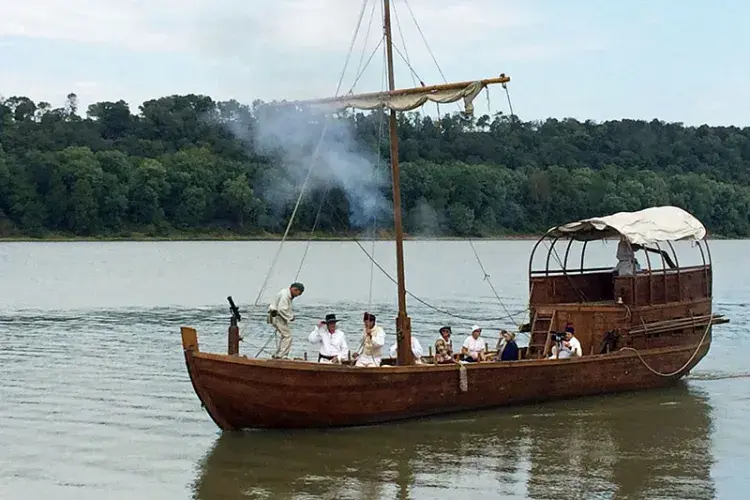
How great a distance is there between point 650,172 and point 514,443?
97607 mm

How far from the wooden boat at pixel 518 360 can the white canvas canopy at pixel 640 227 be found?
3 cm

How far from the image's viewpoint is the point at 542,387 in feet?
64.5

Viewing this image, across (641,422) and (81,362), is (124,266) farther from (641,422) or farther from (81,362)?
(641,422)

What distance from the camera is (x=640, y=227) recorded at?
70.8 ft

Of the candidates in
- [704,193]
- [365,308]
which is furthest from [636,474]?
[704,193]

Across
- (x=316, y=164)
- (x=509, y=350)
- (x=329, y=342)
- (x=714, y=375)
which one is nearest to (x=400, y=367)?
(x=329, y=342)

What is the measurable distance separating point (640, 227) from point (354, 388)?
770 centimetres

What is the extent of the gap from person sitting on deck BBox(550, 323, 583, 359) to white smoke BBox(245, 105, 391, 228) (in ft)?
19.4

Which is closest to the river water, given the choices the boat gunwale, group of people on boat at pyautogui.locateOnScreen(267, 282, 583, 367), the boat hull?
the boat hull

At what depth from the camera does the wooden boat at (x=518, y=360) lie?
54.0 feet

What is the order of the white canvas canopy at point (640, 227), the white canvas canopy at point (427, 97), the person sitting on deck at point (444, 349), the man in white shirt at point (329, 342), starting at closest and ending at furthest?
the white canvas canopy at point (427, 97)
the man in white shirt at point (329, 342)
the person sitting on deck at point (444, 349)
the white canvas canopy at point (640, 227)

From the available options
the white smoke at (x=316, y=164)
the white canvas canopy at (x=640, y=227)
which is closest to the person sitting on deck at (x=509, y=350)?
the white canvas canopy at (x=640, y=227)

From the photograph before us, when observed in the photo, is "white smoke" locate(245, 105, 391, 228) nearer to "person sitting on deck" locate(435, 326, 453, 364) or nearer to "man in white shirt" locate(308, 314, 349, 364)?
"man in white shirt" locate(308, 314, 349, 364)

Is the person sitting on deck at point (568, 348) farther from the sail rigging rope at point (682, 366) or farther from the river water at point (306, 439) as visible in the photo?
the sail rigging rope at point (682, 366)
